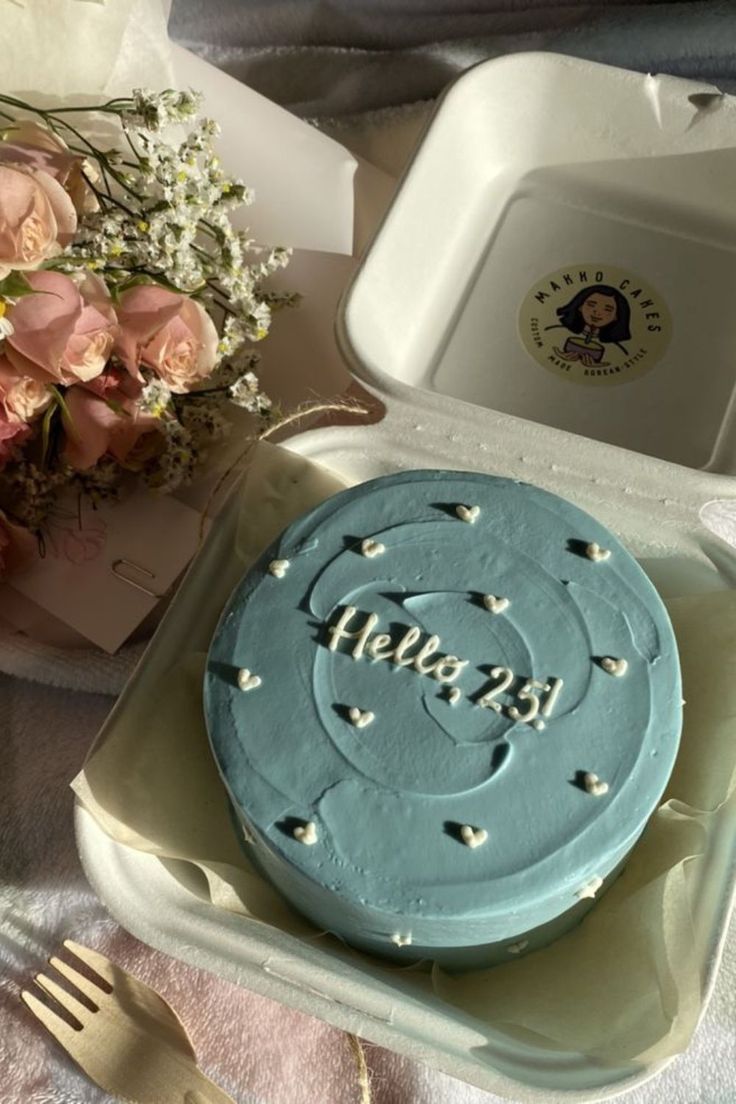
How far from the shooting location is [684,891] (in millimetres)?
463

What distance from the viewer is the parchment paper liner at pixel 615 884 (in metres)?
0.45

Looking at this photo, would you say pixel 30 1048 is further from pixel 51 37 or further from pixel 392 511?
pixel 51 37

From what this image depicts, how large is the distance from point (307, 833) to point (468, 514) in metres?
0.18

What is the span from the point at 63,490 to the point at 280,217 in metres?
0.26

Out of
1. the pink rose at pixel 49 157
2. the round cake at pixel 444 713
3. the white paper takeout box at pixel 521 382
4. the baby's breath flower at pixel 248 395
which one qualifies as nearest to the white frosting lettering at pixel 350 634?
the round cake at pixel 444 713

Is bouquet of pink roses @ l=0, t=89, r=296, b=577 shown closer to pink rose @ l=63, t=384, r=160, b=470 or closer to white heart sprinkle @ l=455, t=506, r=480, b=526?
pink rose @ l=63, t=384, r=160, b=470

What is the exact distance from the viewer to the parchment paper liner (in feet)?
1.48

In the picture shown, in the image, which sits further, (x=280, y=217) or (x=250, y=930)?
(x=280, y=217)

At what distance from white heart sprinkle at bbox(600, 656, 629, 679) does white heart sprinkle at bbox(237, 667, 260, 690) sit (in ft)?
0.55

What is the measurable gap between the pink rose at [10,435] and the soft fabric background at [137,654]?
0.43 ft

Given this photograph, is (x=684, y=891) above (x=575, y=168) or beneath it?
beneath

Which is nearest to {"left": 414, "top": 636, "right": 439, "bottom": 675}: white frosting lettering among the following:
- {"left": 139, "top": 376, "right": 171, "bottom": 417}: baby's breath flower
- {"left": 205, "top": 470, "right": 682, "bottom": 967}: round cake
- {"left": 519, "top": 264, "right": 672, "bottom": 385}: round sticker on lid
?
{"left": 205, "top": 470, "right": 682, "bottom": 967}: round cake

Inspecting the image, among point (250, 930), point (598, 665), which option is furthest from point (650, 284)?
point (250, 930)

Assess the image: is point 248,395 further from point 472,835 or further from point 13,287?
point 472,835
